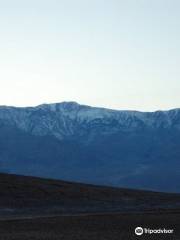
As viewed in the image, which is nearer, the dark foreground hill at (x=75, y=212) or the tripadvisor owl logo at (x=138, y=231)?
the tripadvisor owl logo at (x=138, y=231)

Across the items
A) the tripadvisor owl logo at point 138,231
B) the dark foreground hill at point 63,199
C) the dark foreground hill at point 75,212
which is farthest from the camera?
the dark foreground hill at point 63,199

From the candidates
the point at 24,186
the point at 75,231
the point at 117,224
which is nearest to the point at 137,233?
the point at 75,231

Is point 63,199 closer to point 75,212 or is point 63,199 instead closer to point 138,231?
point 75,212

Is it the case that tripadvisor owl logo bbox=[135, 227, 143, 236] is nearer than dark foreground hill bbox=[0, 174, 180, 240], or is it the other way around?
tripadvisor owl logo bbox=[135, 227, 143, 236]

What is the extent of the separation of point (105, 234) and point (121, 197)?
131ft

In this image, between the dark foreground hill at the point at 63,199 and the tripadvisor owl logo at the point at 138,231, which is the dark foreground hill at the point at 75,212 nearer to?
the dark foreground hill at the point at 63,199

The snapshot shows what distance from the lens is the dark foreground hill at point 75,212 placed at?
36.6 m

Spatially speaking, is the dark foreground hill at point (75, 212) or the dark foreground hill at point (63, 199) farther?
the dark foreground hill at point (63, 199)

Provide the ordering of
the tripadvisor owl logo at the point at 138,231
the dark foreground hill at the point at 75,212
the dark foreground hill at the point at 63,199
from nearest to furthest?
1. the tripadvisor owl logo at the point at 138,231
2. the dark foreground hill at the point at 75,212
3. the dark foreground hill at the point at 63,199

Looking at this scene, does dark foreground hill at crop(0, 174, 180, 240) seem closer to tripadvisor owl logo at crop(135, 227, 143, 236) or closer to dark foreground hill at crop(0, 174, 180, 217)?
dark foreground hill at crop(0, 174, 180, 217)

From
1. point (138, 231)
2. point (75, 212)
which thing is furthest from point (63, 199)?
point (138, 231)

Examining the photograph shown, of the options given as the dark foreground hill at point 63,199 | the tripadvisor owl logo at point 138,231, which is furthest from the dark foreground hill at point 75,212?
the tripadvisor owl logo at point 138,231

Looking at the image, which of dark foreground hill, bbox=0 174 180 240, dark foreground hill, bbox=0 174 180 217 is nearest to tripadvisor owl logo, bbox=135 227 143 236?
dark foreground hill, bbox=0 174 180 240

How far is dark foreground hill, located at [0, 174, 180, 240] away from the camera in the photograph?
36.6m
